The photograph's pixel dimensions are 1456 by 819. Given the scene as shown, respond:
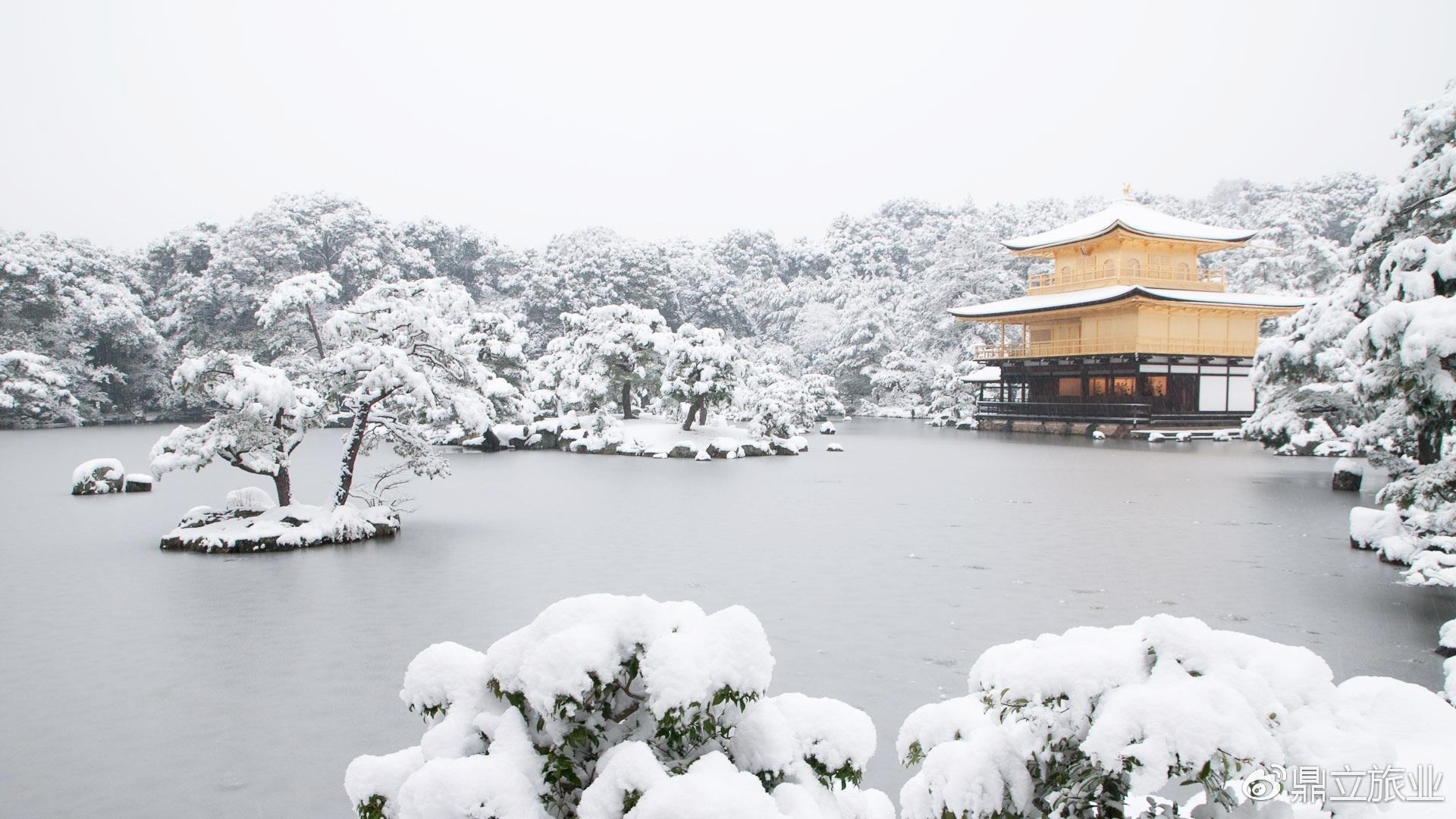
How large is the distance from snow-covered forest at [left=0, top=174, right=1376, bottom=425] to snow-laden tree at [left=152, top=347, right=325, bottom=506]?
13878 millimetres

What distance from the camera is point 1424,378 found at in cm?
571

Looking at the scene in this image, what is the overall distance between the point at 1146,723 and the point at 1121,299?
28.6 meters

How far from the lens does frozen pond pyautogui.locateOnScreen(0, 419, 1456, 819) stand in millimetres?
4812

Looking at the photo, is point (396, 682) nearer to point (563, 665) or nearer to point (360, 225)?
point (563, 665)

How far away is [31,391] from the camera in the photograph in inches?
1283

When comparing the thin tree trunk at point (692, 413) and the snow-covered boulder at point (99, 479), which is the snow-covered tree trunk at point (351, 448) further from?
the thin tree trunk at point (692, 413)

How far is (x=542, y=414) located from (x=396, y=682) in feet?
78.3

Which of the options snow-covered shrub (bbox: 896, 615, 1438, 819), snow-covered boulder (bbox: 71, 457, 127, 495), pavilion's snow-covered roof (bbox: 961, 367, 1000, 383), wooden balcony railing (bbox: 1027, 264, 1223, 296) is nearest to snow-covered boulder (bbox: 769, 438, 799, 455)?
snow-covered boulder (bbox: 71, 457, 127, 495)

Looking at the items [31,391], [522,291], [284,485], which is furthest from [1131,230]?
[31,391]

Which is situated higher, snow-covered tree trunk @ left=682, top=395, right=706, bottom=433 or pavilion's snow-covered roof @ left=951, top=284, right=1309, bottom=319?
pavilion's snow-covered roof @ left=951, top=284, right=1309, bottom=319

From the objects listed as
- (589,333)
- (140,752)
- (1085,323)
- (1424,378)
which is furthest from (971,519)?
(1085,323)

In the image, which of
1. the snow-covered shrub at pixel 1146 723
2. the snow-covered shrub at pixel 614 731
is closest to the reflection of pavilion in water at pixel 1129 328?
the snow-covered shrub at pixel 1146 723

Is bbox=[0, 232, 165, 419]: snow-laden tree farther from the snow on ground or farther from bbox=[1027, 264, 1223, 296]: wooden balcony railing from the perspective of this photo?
bbox=[1027, 264, 1223, 296]: wooden balcony railing

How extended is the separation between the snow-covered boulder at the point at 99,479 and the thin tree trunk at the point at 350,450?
24.0 ft
